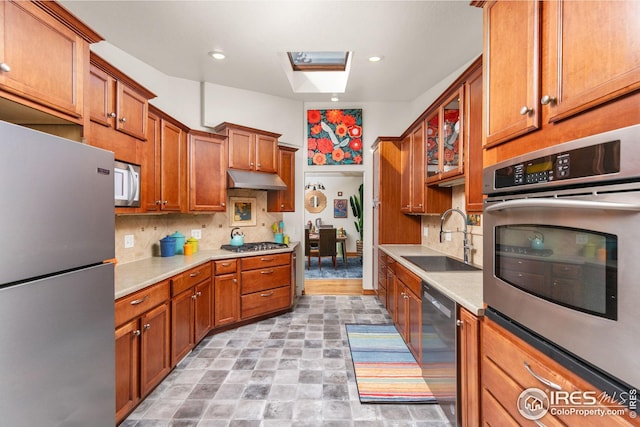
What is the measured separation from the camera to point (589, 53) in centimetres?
82

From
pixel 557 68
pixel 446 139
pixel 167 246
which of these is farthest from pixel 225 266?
pixel 557 68

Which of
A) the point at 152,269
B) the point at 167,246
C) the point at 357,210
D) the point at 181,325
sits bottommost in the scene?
the point at 181,325

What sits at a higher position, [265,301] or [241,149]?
[241,149]

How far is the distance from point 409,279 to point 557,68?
1.89 m

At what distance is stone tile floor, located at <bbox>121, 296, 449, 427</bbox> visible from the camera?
5.91 ft

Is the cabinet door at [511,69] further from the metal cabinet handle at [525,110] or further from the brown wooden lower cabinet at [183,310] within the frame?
the brown wooden lower cabinet at [183,310]

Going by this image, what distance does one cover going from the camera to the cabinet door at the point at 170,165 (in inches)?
103

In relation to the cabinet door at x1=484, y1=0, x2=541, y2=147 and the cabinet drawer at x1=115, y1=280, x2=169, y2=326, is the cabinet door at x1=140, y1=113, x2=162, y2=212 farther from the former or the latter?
the cabinet door at x1=484, y1=0, x2=541, y2=147

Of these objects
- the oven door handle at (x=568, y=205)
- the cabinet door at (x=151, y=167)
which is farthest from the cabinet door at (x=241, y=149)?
the oven door handle at (x=568, y=205)

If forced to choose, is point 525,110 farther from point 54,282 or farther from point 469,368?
point 54,282

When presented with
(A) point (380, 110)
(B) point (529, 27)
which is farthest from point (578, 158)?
(A) point (380, 110)

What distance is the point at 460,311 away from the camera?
1.54 metres

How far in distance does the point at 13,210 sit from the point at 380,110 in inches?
175

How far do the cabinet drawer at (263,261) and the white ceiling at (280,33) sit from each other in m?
2.28
